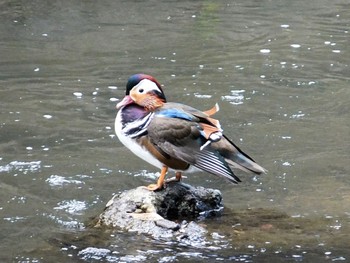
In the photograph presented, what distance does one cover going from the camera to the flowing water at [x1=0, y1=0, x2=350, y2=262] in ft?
16.8

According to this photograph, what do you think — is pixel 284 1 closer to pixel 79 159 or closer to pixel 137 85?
pixel 79 159

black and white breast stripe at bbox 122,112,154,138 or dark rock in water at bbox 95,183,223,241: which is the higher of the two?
black and white breast stripe at bbox 122,112,154,138

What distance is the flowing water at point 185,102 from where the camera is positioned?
5125 mm

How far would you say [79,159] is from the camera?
23.0ft

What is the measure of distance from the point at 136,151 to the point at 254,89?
415 centimetres

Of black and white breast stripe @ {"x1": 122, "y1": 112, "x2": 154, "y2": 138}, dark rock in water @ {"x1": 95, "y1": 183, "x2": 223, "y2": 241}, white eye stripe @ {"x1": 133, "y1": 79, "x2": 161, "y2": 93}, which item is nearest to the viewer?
dark rock in water @ {"x1": 95, "y1": 183, "x2": 223, "y2": 241}

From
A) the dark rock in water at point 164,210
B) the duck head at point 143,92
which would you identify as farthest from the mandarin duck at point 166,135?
the dark rock in water at point 164,210

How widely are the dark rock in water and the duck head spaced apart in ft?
1.81

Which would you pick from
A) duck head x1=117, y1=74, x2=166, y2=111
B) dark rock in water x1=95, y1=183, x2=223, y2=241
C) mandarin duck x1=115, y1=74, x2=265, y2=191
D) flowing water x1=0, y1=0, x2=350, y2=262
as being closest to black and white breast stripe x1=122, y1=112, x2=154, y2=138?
mandarin duck x1=115, y1=74, x2=265, y2=191

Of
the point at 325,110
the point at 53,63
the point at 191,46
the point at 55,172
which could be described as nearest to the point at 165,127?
the point at 55,172

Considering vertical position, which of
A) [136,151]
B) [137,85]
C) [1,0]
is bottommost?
[1,0]

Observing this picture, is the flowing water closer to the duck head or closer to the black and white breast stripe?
the black and white breast stripe

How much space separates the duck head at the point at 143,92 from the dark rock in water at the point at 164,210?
1.81ft

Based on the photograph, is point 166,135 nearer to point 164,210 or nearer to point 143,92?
point 143,92
